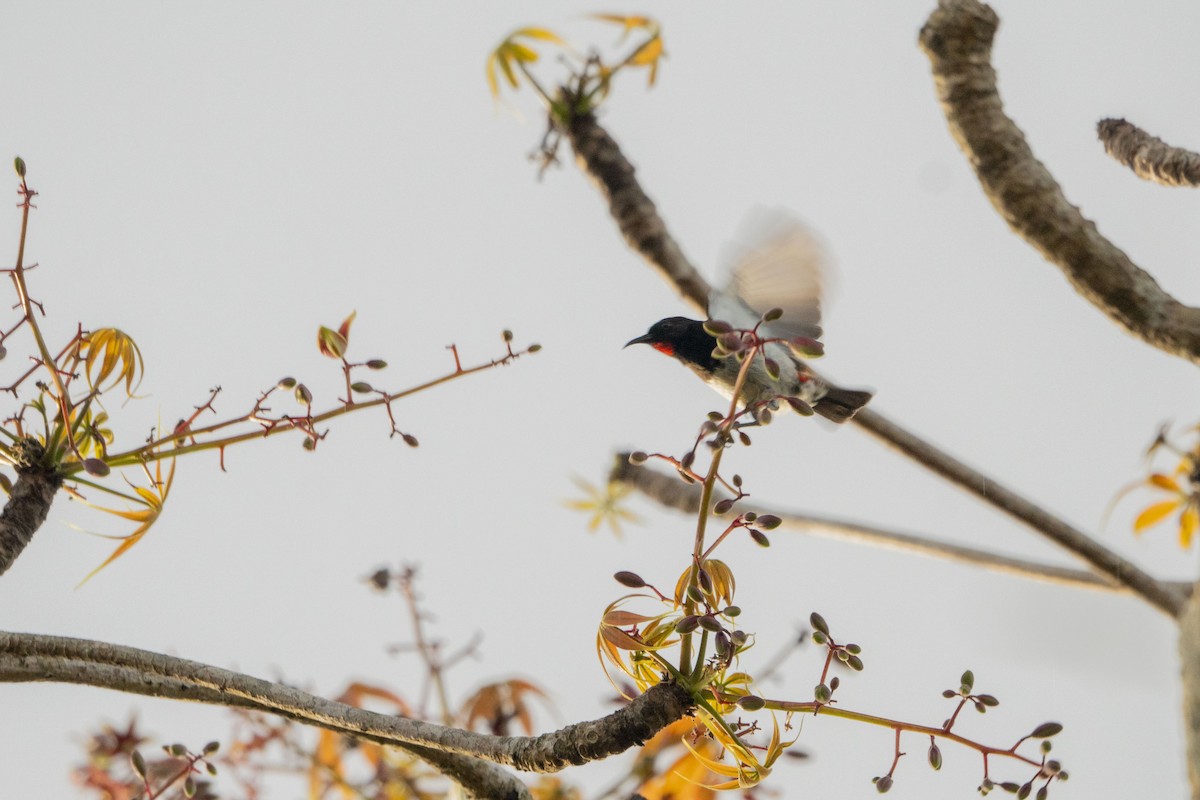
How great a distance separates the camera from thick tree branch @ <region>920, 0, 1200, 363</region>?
9.82 ft

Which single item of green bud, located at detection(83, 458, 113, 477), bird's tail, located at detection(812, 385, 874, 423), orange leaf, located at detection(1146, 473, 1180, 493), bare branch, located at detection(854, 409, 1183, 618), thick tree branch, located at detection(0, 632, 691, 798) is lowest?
thick tree branch, located at detection(0, 632, 691, 798)

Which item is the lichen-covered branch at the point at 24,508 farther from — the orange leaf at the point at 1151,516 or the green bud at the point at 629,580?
the orange leaf at the point at 1151,516

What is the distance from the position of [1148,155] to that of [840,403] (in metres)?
1.27

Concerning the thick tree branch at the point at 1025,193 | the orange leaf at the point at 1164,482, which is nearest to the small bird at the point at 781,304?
the thick tree branch at the point at 1025,193

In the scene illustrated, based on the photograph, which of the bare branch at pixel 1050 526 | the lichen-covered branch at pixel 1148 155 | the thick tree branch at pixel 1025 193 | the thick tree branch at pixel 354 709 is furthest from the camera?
the bare branch at pixel 1050 526

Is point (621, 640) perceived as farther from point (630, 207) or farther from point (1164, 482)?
point (1164, 482)

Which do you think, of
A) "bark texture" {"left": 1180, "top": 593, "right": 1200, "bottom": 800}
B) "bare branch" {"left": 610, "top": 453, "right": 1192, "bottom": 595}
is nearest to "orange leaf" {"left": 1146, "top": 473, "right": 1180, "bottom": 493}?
"bare branch" {"left": 610, "top": 453, "right": 1192, "bottom": 595}

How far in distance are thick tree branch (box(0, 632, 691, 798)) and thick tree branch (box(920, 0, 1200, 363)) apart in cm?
175

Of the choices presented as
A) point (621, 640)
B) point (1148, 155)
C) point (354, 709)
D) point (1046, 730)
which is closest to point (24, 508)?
point (354, 709)

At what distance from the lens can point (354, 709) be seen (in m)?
2.00

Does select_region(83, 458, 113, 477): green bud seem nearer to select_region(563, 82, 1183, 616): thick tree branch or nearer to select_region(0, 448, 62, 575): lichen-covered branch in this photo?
select_region(0, 448, 62, 575): lichen-covered branch

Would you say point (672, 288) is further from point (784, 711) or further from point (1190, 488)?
point (784, 711)

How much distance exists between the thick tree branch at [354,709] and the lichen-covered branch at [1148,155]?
1892 mm

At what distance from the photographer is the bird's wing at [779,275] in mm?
3736
